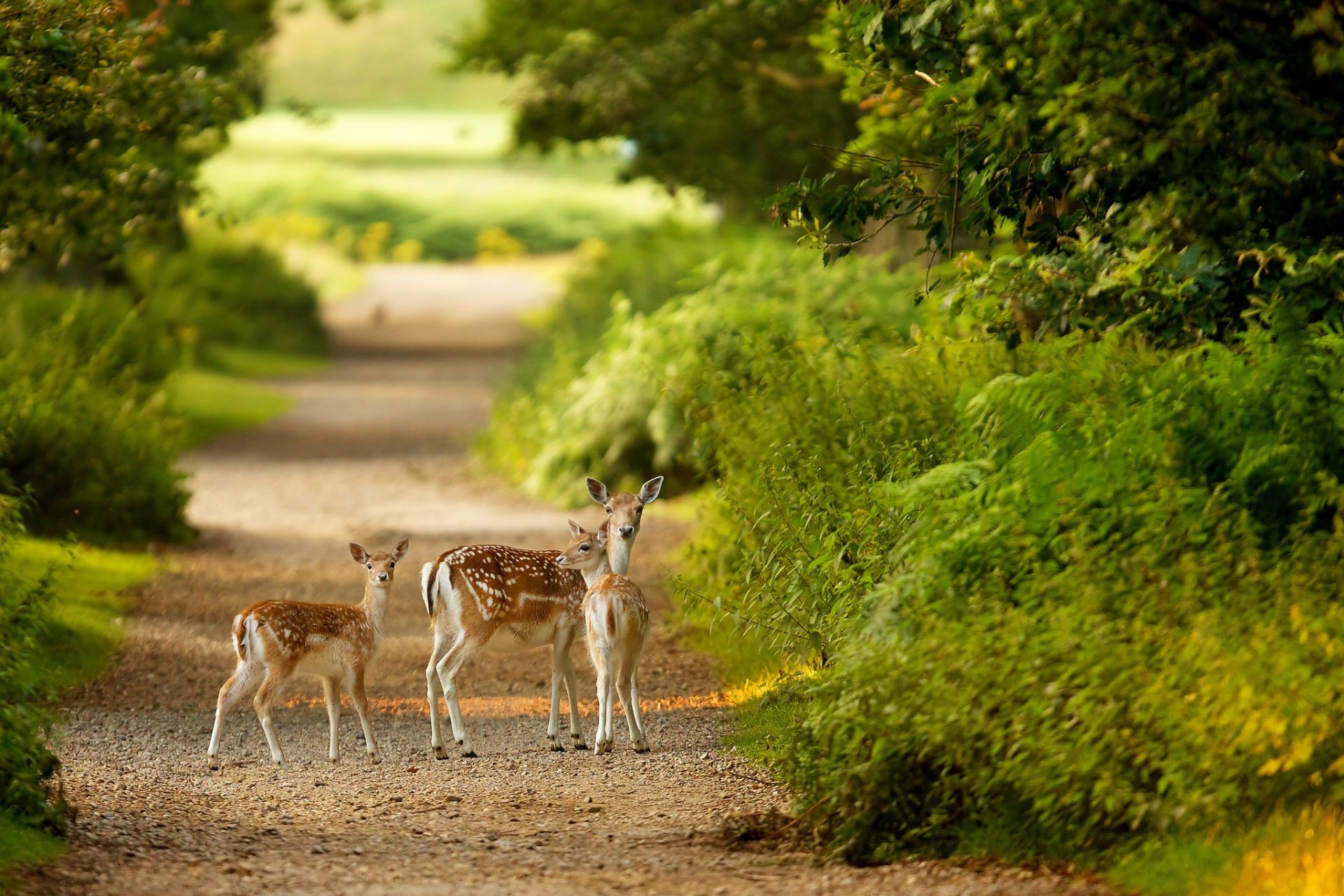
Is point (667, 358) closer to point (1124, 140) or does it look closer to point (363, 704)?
point (363, 704)

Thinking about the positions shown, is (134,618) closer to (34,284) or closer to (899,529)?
(899,529)

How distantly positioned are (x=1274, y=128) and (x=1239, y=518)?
63.5 inches

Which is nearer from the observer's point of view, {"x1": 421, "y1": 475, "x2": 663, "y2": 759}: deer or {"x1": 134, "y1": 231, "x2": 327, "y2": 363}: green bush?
{"x1": 421, "y1": 475, "x2": 663, "y2": 759}: deer

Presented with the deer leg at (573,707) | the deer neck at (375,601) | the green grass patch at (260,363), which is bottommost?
the green grass patch at (260,363)

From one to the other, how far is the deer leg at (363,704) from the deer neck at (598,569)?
4.21ft

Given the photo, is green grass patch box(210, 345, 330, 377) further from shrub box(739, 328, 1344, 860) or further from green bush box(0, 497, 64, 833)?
shrub box(739, 328, 1344, 860)

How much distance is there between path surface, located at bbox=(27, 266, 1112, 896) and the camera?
6.76m

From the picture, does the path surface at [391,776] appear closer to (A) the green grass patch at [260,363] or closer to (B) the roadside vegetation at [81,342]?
(B) the roadside vegetation at [81,342]

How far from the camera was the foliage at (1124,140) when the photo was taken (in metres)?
7.18

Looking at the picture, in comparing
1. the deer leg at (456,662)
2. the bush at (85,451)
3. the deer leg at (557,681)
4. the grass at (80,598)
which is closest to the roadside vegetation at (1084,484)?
the deer leg at (557,681)

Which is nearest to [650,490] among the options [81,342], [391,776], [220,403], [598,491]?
[598,491]

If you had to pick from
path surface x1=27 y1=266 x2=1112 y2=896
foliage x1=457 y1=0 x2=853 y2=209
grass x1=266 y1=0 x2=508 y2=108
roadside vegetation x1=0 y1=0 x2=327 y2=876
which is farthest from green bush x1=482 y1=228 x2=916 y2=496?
grass x1=266 y1=0 x2=508 y2=108

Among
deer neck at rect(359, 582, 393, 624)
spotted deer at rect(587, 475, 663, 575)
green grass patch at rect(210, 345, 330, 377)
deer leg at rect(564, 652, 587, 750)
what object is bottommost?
green grass patch at rect(210, 345, 330, 377)

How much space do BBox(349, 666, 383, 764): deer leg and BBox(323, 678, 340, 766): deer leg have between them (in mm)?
99
